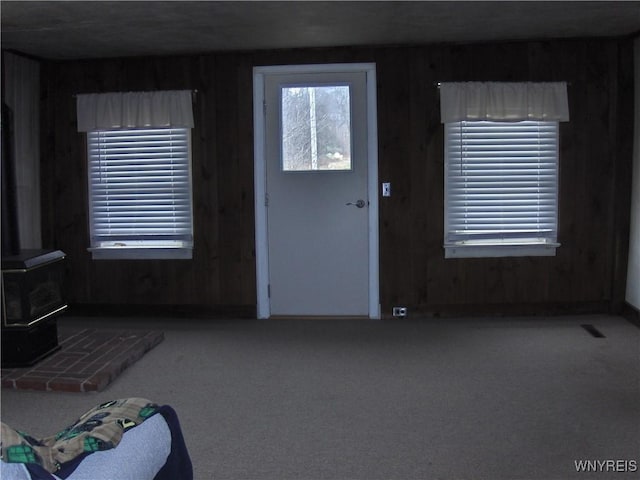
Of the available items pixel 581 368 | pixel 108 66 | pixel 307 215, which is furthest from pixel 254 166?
pixel 581 368

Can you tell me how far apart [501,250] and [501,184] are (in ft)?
1.89

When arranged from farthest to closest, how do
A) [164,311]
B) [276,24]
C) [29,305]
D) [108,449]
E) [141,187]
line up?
[164,311] → [141,187] → [276,24] → [29,305] → [108,449]

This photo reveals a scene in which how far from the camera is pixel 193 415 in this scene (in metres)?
3.66

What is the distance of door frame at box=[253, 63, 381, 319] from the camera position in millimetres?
5746

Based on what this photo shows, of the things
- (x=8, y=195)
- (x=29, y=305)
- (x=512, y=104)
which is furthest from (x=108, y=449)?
(x=512, y=104)

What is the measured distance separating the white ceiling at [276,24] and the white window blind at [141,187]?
0.76 m

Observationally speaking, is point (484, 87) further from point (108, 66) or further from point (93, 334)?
point (93, 334)

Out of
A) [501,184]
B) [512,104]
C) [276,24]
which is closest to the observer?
[276,24]

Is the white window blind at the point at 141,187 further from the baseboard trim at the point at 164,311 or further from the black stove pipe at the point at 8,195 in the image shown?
the black stove pipe at the point at 8,195

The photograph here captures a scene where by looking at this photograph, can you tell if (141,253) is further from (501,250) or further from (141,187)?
(501,250)

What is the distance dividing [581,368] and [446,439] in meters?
1.55

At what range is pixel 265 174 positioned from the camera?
589 centimetres

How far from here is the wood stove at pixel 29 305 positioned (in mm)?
4223

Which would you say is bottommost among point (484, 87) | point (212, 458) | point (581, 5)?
point (212, 458)
